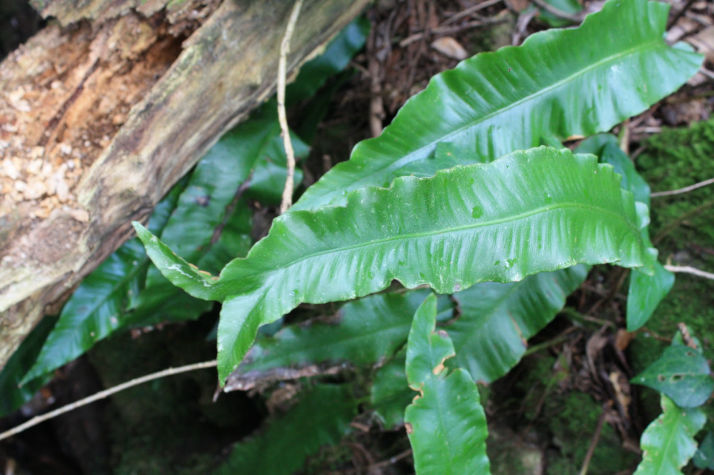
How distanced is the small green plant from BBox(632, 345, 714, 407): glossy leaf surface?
31 mm

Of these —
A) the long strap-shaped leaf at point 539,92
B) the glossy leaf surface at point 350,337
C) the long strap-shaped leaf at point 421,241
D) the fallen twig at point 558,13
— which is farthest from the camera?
the fallen twig at point 558,13

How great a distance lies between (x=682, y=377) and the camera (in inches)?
49.3

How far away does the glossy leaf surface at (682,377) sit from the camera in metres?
1.23

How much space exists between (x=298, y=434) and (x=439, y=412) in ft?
2.25

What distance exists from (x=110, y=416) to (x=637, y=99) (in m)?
2.34

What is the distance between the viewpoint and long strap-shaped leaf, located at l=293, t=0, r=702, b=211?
118 centimetres

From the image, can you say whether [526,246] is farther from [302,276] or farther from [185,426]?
[185,426]

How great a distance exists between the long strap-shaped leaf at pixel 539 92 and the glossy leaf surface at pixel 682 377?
22.4 inches

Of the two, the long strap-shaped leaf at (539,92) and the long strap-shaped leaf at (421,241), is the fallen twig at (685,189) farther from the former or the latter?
the long strap-shaped leaf at (421,241)

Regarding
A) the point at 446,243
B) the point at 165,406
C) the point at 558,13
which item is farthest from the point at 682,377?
the point at 165,406

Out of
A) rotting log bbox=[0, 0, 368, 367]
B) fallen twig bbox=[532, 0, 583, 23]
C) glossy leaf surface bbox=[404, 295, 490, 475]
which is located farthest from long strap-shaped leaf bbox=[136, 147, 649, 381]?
fallen twig bbox=[532, 0, 583, 23]

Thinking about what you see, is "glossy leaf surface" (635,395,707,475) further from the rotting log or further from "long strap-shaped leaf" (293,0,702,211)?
the rotting log

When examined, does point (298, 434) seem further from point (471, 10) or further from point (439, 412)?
point (471, 10)

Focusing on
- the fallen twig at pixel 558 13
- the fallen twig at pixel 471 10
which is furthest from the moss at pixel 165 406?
the fallen twig at pixel 558 13
